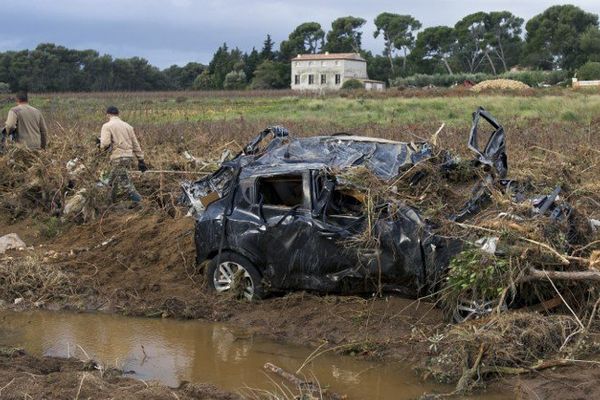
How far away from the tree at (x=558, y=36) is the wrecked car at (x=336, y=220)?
91977mm

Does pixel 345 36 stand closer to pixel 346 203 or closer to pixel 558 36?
pixel 558 36

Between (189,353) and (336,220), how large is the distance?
211 cm

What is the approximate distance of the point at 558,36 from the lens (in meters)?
97.1

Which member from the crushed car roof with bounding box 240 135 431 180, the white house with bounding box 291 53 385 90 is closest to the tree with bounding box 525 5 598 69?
the white house with bounding box 291 53 385 90

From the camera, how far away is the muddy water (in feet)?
21.3

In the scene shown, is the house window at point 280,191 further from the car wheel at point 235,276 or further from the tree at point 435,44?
the tree at point 435,44

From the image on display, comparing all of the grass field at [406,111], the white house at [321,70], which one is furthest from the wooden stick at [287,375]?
the white house at [321,70]

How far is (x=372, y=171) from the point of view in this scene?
838 cm

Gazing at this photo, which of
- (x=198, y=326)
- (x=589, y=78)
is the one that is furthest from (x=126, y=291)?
(x=589, y=78)

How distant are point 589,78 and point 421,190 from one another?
2423 inches

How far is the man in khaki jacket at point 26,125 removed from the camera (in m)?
13.6

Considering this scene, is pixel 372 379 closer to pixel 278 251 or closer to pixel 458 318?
pixel 458 318

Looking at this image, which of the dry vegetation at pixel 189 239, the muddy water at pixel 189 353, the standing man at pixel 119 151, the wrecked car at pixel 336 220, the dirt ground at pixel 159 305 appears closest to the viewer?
the dirt ground at pixel 159 305

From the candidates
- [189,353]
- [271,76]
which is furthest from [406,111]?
[271,76]
